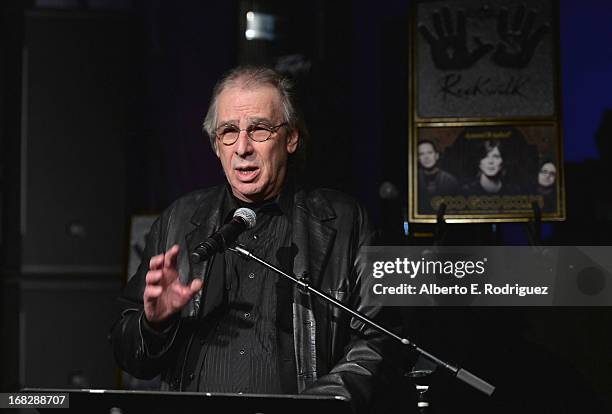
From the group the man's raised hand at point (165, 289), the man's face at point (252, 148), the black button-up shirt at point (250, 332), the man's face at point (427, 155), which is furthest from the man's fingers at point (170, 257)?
the man's face at point (427, 155)

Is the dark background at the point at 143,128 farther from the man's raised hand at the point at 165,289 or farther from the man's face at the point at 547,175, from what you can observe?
the man's raised hand at the point at 165,289

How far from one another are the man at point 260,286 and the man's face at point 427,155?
1.53ft

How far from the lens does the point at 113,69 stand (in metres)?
2.83

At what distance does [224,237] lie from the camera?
68.2 inches

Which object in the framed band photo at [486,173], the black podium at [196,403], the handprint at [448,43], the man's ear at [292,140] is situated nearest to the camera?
the black podium at [196,403]

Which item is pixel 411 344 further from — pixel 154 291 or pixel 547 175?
pixel 547 175

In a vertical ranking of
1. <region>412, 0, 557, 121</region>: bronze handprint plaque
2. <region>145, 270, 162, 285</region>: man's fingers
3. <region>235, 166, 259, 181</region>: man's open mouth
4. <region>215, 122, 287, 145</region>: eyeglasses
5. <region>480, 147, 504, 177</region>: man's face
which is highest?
<region>412, 0, 557, 121</region>: bronze handprint plaque

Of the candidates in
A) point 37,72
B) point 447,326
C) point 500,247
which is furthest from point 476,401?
point 37,72

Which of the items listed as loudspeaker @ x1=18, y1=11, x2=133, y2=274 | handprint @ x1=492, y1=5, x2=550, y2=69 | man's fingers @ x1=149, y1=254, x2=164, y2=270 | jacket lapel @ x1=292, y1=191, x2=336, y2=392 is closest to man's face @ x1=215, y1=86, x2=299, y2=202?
jacket lapel @ x1=292, y1=191, x2=336, y2=392

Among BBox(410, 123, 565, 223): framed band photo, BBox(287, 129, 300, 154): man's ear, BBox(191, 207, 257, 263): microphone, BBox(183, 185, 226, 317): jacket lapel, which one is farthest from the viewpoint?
BBox(410, 123, 565, 223): framed band photo

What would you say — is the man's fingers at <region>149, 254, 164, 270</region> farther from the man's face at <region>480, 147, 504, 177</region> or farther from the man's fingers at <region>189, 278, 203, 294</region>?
the man's face at <region>480, 147, 504, 177</region>

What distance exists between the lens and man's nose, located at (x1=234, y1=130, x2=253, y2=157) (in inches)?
87.8

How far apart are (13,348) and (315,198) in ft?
4.14

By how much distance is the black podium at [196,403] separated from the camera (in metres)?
1.46
